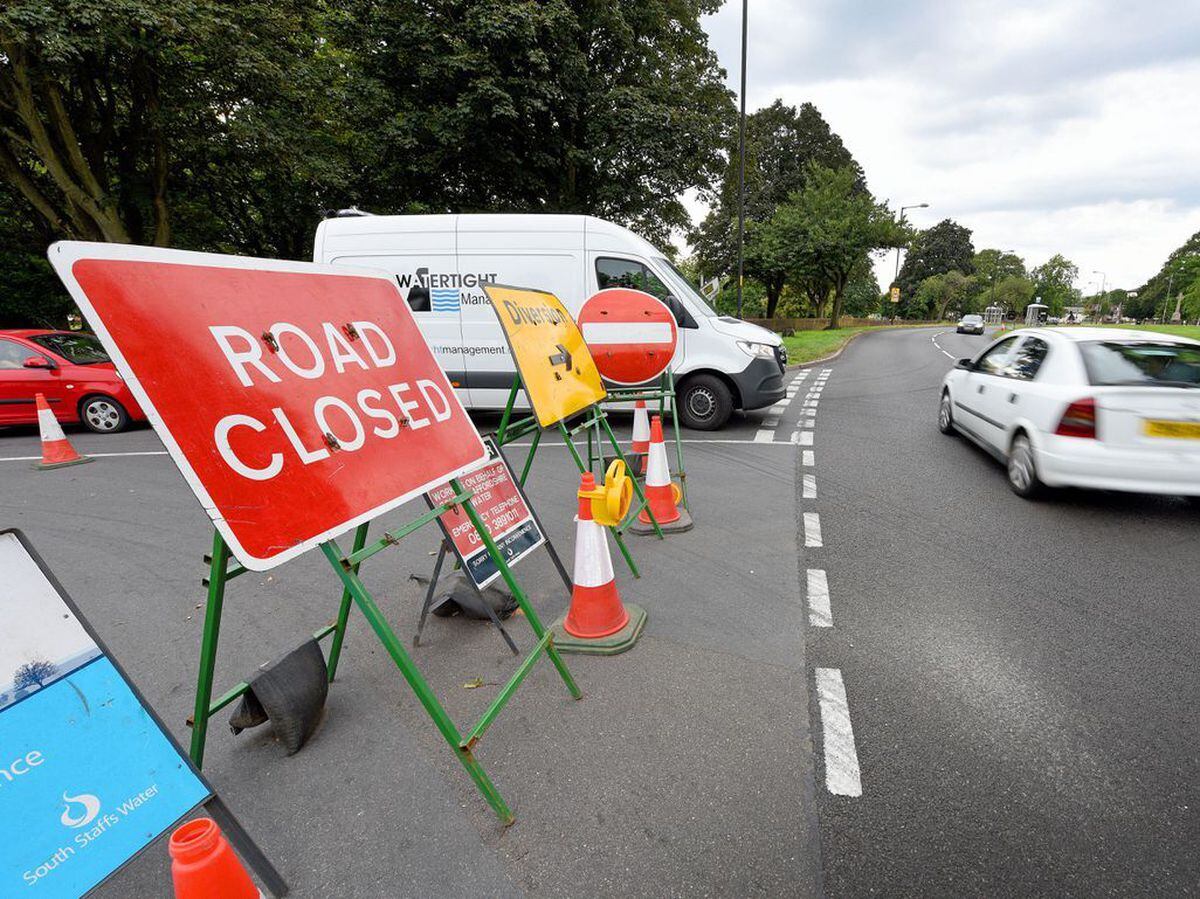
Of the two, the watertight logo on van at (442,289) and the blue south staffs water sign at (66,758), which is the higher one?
the watertight logo on van at (442,289)

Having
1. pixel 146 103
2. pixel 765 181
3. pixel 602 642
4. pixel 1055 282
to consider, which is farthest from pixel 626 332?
pixel 1055 282

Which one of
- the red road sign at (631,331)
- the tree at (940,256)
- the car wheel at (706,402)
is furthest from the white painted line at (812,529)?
the tree at (940,256)

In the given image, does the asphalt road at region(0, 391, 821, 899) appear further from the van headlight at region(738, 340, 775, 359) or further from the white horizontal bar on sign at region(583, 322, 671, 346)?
the van headlight at region(738, 340, 775, 359)

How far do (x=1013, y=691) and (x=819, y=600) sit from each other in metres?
1.00

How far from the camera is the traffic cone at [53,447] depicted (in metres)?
7.04

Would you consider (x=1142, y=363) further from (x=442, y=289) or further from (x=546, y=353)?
(x=442, y=289)

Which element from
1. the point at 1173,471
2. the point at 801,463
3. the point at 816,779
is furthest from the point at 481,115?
the point at 816,779

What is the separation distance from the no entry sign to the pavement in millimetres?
419

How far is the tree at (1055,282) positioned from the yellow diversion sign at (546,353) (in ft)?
357

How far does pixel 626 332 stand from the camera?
4617 mm

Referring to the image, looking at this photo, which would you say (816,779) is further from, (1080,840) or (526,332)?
(526,332)

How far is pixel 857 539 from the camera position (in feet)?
13.7

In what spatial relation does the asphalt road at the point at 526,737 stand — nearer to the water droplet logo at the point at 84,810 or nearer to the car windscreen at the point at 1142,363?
the water droplet logo at the point at 84,810

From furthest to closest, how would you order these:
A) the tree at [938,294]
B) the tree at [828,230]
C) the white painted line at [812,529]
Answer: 1. the tree at [938,294]
2. the tree at [828,230]
3. the white painted line at [812,529]
